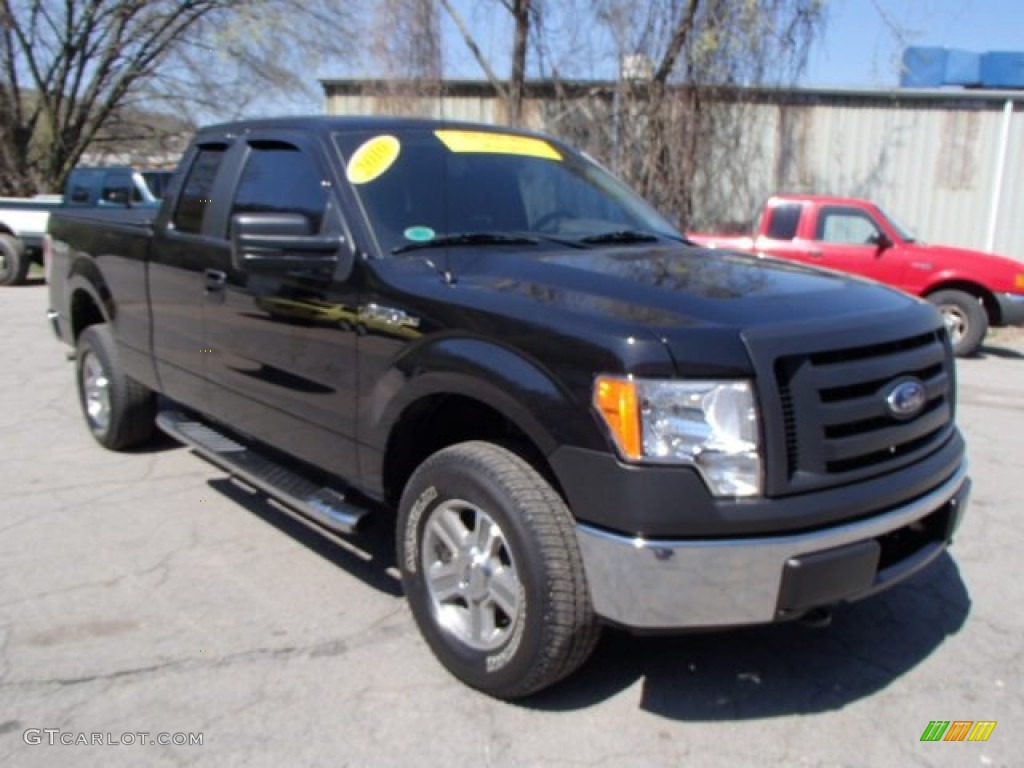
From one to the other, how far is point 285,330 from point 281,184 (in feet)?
2.26

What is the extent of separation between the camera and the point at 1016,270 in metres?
10.1

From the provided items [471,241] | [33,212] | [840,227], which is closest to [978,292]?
[840,227]

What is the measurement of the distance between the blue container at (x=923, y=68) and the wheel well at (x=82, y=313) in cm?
1301

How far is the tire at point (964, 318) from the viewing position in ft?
32.9

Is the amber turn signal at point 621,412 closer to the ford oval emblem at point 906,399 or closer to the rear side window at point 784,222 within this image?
the ford oval emblem at point 906,399

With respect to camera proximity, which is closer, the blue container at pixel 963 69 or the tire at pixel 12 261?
the tire at pixel 12 261

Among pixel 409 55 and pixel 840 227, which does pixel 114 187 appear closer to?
pixel 409 55

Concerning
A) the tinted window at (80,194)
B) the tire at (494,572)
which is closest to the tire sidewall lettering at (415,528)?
the tire at (494,572)

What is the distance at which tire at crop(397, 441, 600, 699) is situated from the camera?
260 centimetres

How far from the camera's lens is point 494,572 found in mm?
2852

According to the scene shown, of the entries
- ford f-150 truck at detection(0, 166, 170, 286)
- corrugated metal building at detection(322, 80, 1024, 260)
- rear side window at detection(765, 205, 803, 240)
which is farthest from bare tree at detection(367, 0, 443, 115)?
rear side window at detection(765, 205, 803, 240)

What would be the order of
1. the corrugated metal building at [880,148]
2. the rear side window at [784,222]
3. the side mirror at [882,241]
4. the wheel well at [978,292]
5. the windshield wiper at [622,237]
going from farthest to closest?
the corrugated metal building at [880,148] < the rear side window at [784,222] < the side mirror at [882,241] < the wheel well at [978,292] < the windshield wiper at [622,237]

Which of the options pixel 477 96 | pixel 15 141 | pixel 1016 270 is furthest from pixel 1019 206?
pixel 15 141

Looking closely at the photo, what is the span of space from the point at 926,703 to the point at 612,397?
5.17ft
